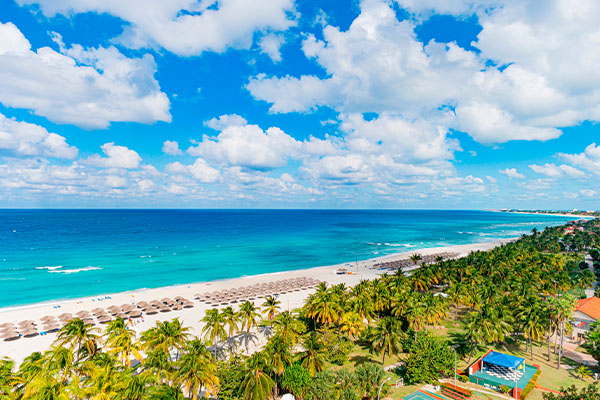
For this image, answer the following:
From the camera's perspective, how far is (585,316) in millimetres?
56469

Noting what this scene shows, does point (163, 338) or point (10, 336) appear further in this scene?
point (10, 336)

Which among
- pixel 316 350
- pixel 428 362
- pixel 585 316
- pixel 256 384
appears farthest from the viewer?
pixel 585 316

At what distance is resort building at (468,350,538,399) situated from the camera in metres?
35.6

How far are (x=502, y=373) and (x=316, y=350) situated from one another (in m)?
23.1

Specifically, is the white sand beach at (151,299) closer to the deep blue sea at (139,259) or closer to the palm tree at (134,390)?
the deep blue sea at (139,259)

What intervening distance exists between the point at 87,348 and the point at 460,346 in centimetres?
4941

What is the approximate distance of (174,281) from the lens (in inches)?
3524

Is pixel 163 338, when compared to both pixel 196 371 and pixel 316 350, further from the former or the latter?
pixel 316 350

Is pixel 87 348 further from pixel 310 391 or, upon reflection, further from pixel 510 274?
pixel 510 274

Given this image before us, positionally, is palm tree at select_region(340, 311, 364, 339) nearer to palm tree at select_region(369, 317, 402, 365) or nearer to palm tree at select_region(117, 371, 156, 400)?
palm tree at select_region(369, 317, 402, 365)

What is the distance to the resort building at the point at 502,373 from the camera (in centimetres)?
3559

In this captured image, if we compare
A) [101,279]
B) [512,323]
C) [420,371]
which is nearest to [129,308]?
[101,279]

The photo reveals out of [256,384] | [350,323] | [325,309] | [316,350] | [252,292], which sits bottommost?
[252,292]

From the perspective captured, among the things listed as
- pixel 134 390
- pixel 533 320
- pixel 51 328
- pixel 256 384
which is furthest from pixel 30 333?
pixel 533 320
